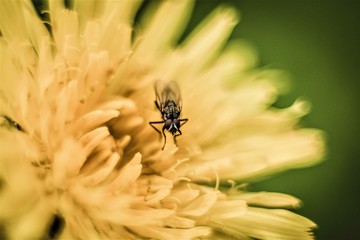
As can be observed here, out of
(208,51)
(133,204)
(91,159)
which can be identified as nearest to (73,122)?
(91,159)

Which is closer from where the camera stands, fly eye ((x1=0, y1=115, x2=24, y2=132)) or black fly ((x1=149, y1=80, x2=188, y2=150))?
fly eye ((x1=0, y1=115, x2=24, y2=132))

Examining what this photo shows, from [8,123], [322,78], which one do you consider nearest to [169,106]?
[8,123]

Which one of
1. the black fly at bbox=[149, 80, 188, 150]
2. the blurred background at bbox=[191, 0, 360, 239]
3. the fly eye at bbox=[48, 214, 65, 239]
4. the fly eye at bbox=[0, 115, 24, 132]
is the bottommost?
the fly eye at bbox=[48, 214, 65, 239]

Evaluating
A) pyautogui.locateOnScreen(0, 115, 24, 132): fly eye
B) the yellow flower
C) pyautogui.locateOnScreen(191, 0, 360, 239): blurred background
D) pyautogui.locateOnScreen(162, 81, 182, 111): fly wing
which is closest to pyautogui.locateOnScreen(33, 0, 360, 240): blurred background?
pyautogui.locateOnScreen(191, 0, 360, 239): blurred background

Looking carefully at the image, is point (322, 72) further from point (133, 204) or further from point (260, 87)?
point (133, 204)

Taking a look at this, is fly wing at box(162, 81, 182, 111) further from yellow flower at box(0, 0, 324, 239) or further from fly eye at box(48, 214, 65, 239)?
fly eye at box(48, 214, 65, 239)

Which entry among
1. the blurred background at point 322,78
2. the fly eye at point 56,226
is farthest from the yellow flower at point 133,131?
the blurred background at point 322,78

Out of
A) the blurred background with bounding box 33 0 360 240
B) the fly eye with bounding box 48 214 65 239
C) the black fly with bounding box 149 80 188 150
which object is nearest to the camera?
the fly eye with bounding box 48 214 65 239

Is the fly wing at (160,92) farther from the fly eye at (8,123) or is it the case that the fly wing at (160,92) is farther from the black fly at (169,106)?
the fly eye at (8,123)
